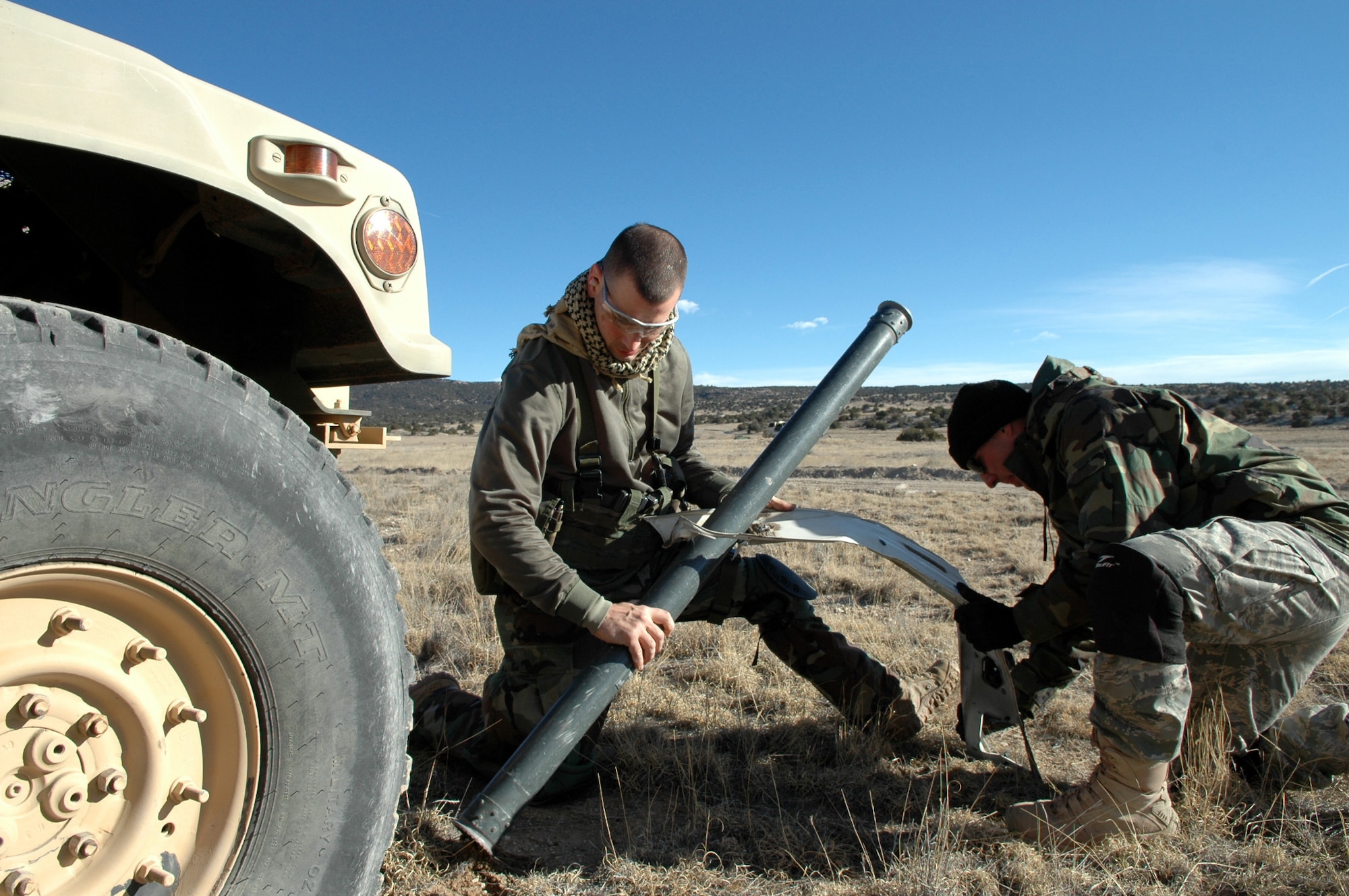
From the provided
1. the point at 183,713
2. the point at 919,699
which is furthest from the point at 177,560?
the point at 919,699

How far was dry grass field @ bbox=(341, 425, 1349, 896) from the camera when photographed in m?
2.40

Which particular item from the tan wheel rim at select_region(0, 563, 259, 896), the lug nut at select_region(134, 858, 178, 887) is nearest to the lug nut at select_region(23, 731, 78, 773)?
the tan wheel rim at select_region(0, 563, 259, 896)

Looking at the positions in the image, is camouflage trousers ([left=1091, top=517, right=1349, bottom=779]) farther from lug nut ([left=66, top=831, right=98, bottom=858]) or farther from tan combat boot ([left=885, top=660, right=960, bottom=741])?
lug nut ([left=66, top=831, right=98, bottom=858])

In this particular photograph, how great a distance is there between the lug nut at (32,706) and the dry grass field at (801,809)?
1242 mm

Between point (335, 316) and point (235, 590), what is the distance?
1109mm

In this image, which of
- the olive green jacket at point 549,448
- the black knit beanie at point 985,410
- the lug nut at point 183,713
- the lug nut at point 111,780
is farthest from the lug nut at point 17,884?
the black knit beanie at point 985,410

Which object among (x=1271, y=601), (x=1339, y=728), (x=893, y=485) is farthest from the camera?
(x=893, y=485)

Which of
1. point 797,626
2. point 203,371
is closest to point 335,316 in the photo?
point 203,371

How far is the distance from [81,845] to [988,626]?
8.48 feet

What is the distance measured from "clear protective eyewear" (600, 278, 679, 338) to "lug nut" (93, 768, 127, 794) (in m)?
1.93

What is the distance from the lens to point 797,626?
11.5 feet

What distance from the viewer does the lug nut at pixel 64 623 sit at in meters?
1.41

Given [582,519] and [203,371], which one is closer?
[203,371]

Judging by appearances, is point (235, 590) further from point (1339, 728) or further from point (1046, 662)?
point (1339, 728)
